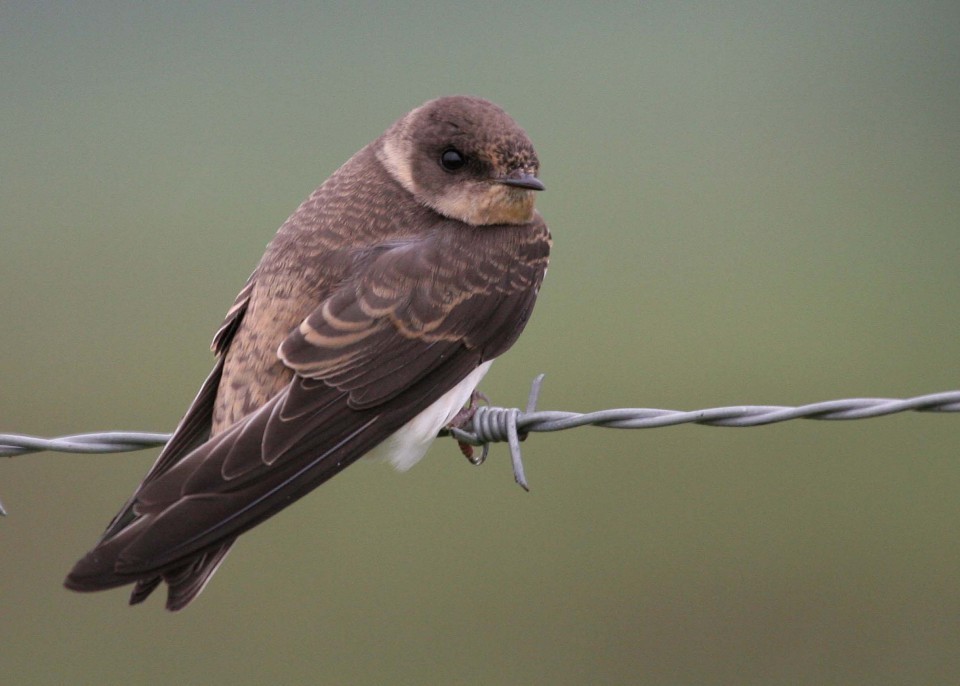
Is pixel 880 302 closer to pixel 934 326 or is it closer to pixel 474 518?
pixel 934 326

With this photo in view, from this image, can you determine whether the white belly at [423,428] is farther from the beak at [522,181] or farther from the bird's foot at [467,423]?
the beak at [522,181]

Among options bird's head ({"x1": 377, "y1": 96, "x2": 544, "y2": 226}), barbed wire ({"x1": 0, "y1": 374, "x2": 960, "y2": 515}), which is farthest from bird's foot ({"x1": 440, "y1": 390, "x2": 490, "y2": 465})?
bird's head ({"x1": 377, "y1": 96, "x2": 544, "y2": 226})

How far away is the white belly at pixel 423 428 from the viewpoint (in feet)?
16.1

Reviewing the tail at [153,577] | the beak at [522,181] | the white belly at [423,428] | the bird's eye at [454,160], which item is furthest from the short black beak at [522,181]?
the tail at [153,577]

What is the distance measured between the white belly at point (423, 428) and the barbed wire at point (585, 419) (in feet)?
0.61

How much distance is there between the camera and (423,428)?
4.92 meters

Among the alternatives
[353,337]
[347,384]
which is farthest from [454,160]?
[347,384]

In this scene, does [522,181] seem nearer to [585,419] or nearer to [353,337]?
[353,337]

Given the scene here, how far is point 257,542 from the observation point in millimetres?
8625

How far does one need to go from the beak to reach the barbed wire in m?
0.92

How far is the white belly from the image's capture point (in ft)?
16.1

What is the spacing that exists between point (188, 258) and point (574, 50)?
17.0ft

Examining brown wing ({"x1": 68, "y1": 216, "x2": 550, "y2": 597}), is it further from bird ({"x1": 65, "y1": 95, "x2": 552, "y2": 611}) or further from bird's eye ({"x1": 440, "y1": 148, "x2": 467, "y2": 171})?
bird's eye ({"x1": 440, "y1": 148, "x2": 467, "y2": 171})

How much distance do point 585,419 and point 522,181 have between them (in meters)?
1.38
